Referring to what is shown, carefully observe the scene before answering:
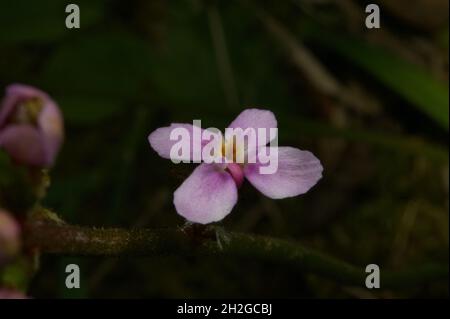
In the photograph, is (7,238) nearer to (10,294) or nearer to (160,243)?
(10,294)

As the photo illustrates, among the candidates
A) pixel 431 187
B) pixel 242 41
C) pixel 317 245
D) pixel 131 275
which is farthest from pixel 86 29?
pixel 431 187

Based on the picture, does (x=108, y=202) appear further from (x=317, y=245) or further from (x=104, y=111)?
(x=317, y=245)

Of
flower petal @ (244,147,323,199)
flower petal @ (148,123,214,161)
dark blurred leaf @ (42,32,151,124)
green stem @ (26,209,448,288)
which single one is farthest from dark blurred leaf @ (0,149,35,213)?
dark blurred leaf @ (42,32,151,124)

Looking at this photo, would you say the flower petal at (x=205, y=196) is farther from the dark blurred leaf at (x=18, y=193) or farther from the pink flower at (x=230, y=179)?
the dark blurred leaf at (x=18, y=193)

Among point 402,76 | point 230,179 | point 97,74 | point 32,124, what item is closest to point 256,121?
point 230,179

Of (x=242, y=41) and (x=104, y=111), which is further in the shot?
(x=242, y=41)

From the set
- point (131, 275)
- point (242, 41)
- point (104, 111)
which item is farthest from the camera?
point (242, 41)

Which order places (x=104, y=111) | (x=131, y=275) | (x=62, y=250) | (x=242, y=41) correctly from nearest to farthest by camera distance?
(x=62, y=250)
(x=131, y=275)
(x=104, y=111)
(x=242, y=41)

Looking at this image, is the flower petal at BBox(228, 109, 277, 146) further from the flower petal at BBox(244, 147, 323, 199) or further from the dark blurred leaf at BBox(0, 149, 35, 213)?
the dark blurred leaf at BBox(0, 149, 35, 213)
